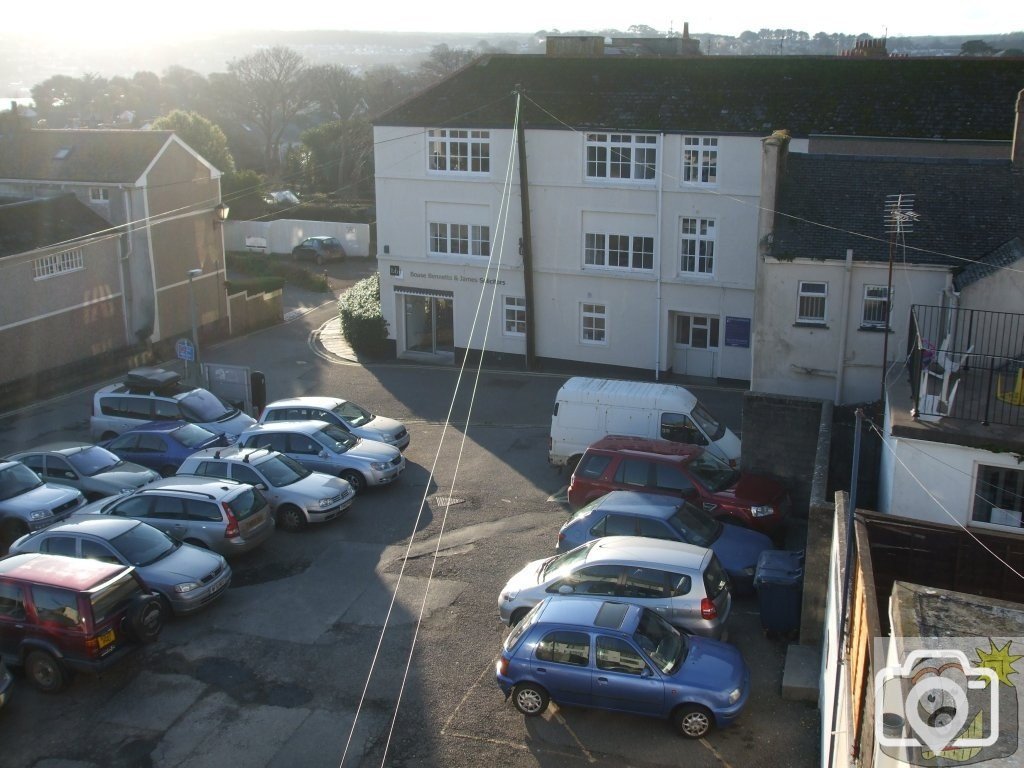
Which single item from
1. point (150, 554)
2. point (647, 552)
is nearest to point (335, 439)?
point (150, 554)

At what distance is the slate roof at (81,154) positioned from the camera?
32188mm

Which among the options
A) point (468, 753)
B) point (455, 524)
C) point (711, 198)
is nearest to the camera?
point (468, 753)

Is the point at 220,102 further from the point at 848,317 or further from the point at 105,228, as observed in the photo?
the point at 848,317

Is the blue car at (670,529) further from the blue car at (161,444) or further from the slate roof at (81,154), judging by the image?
the slate roof at (81,154)

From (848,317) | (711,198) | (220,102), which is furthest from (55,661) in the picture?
(220,102)

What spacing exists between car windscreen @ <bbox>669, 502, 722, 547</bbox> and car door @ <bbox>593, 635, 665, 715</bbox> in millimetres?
3700

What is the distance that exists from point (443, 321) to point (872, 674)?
25648 millimetres

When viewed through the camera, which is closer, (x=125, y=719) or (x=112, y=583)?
(x=125, y=719)

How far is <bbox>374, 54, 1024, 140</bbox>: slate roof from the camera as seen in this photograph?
26312 mm

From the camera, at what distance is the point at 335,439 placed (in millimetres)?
21047

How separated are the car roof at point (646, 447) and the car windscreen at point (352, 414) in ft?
19.7

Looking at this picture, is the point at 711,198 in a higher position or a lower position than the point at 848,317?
higher

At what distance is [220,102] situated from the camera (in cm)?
8756

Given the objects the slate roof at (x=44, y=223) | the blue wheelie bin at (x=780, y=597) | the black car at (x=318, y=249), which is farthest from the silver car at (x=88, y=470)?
the black car at (x=318, y=249)
